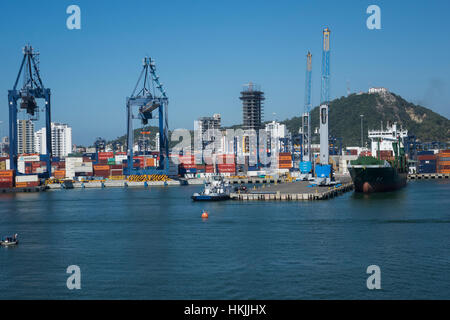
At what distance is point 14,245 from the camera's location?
30766 millimetres

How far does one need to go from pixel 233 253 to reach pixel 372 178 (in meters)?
37.6

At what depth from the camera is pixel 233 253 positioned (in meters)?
26.8

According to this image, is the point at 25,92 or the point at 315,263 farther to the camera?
the point at 25,92

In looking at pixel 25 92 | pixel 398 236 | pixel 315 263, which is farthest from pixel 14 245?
pixel 25 92

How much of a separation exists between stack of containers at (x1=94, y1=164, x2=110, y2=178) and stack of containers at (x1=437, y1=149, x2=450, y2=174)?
6166 centimetres

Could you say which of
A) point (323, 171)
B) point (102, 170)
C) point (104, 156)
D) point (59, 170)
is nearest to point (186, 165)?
point (102, 170)

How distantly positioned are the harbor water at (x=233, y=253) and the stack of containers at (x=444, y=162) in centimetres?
5852

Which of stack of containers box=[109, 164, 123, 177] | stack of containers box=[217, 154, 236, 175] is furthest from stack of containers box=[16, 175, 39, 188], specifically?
stack of containers box=[217, 154, 236, 175]

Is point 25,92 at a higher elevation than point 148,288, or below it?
higher

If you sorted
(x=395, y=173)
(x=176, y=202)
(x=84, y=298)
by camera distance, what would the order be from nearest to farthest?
(x=84, y=298)
(x=176, y=202)
(x=395, y=173)

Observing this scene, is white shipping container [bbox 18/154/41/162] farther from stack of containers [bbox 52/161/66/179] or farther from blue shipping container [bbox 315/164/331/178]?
blue shipping container [bbox 315/164/331/178]
